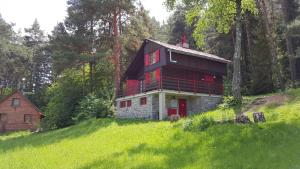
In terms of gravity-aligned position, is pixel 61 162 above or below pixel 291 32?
below

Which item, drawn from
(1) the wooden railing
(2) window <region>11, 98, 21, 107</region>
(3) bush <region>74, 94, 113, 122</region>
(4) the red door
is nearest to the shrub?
(1) the wooden railing

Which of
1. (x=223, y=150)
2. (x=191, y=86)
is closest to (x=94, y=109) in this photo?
(x=191, y=86)

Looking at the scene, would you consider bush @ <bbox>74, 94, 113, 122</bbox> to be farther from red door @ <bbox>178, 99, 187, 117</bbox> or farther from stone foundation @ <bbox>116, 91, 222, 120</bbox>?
red door @ <bbox>178, 99, 187, 117</bbox>

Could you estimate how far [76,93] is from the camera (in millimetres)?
39594

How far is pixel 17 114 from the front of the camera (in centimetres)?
5034

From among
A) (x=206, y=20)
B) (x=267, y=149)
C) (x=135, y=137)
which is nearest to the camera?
(x=267, y=149)

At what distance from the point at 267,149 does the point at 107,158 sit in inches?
240

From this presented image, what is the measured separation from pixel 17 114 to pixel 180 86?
30065 millimetres

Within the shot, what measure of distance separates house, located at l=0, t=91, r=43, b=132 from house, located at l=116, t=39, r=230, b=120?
22115mm

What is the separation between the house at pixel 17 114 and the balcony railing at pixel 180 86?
23.4m

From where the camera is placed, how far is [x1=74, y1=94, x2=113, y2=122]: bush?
3312 centimetres

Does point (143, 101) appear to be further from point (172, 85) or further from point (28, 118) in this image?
point (28, 118)

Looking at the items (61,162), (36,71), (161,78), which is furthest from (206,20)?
(36,71)

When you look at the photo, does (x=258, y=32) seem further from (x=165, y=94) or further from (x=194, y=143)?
(x=194, y=143)
